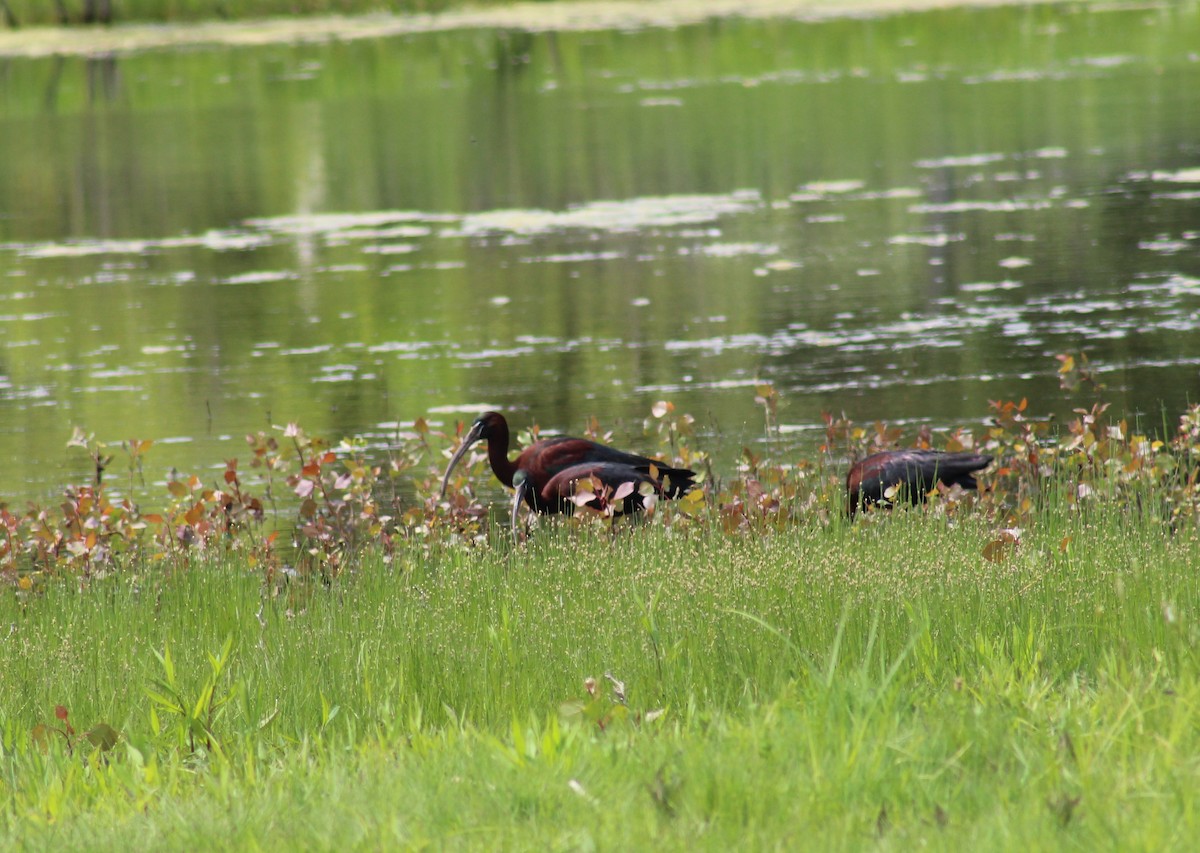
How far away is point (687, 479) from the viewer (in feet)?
26.3

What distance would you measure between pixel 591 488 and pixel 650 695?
7.72ft

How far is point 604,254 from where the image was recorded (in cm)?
1662

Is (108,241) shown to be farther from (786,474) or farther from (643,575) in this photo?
(643,575)

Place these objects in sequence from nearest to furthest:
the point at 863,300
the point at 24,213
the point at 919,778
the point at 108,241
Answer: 1. the point at 919,778
2. the point at 863,300
3. the point at 108,241
4. the point at 24,213

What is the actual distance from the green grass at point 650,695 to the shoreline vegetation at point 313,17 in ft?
139

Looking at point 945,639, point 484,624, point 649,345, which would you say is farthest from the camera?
point 649,345

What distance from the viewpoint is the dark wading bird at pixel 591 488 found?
7391 mm

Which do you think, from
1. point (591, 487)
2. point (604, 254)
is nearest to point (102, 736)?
point (591, 487)

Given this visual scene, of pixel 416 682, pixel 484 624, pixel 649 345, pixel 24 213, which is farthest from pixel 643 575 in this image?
pixel 24 213

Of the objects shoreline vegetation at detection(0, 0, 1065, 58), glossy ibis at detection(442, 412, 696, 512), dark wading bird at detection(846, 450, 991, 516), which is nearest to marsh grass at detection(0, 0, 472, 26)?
shoreline vegetation at detection(0, 0, 1065, 58)

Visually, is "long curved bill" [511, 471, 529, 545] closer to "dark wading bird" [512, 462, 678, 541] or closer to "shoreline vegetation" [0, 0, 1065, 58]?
"dark wading bird" [512, 462, 678, 541]

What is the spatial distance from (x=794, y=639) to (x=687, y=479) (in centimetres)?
281

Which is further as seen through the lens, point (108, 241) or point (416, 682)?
point (108, 241)

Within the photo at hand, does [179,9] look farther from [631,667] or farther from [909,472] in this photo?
[631,667]
